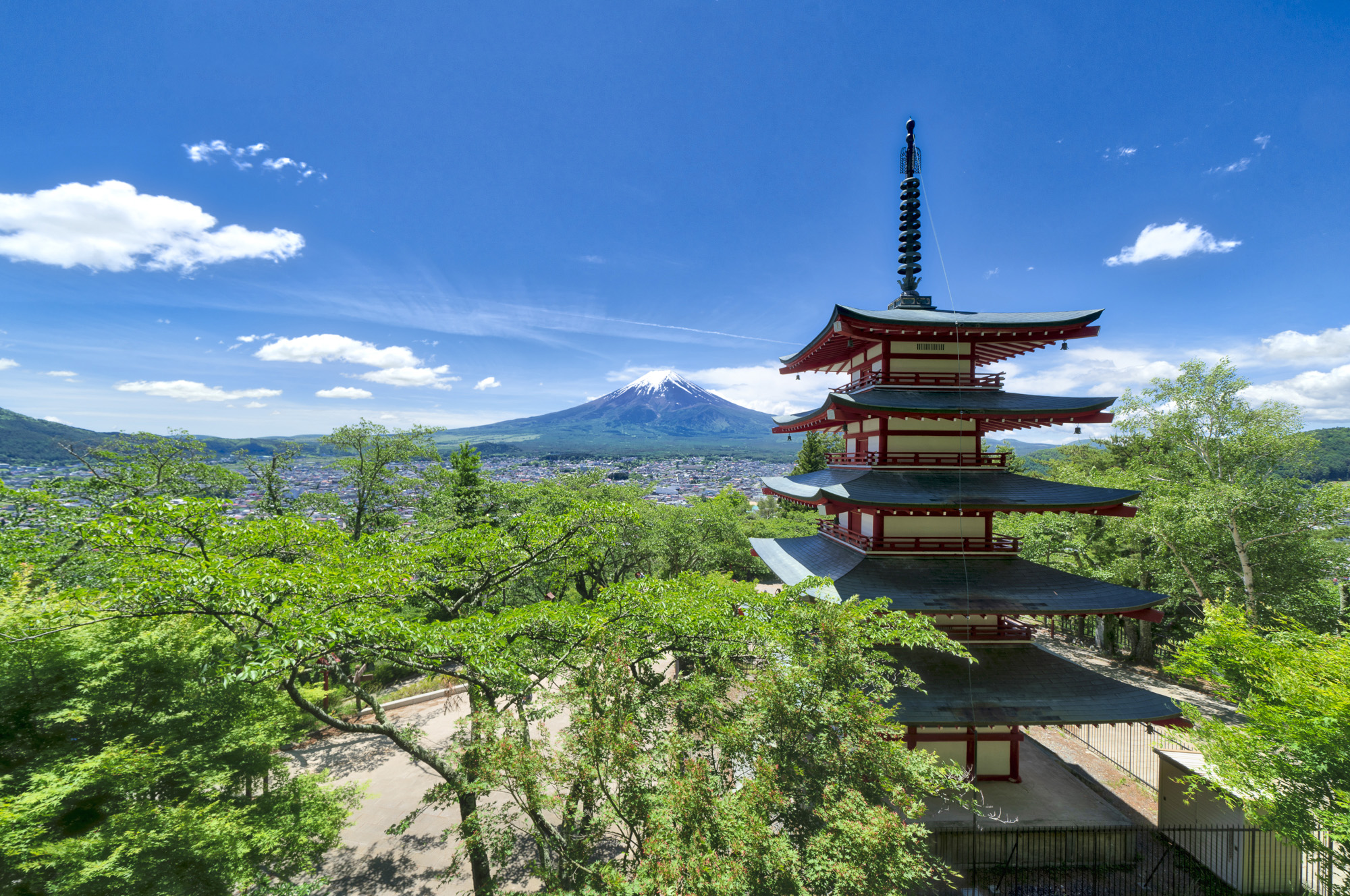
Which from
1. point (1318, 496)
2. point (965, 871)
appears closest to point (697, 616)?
point (965, 871)

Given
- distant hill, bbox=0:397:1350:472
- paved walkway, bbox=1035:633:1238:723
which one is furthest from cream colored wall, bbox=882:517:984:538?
distant hill, bbox=0:397:1350:472

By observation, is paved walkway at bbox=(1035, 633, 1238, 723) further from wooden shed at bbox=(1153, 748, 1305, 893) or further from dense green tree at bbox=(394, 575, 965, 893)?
dense green tree at bbox=(394, 575, 965, 893)

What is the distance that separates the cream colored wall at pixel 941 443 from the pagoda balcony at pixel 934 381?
1261 mm

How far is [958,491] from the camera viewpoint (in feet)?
34.4

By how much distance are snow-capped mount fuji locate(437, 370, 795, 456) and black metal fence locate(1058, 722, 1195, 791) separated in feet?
420

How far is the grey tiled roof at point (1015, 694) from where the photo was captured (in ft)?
28.8


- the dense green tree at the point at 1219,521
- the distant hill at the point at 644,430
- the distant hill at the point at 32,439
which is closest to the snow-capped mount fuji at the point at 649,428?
the distant hill at the point at 644,430

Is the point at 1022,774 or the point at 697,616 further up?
the point at 697,616

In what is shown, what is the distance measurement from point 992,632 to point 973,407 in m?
5.11

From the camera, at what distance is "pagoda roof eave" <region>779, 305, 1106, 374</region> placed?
1028 centimetres

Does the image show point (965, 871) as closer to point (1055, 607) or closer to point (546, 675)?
point (1055, 607)

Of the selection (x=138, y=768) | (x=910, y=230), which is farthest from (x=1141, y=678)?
(x=138, y=768)

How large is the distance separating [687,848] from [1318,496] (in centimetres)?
2374

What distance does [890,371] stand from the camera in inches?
459
